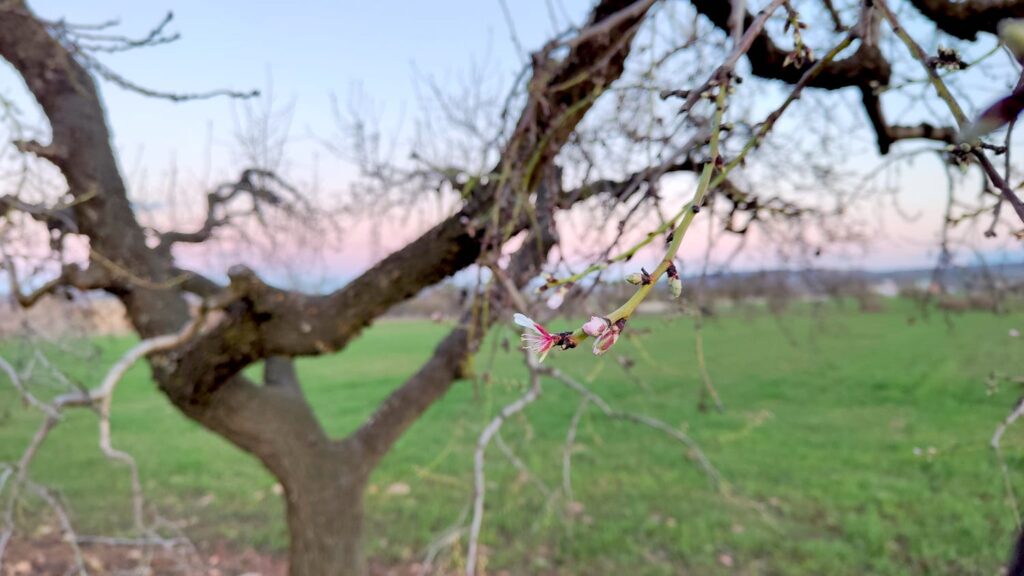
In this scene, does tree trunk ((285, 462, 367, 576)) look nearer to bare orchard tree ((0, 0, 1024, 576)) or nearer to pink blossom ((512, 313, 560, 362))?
bare orchard tree ((0, 0, 1024, 576))

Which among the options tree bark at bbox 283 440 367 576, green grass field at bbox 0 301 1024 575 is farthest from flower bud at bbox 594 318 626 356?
tree bark at bbox 283 440 367 576

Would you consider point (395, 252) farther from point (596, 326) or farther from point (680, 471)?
point (680, 471)

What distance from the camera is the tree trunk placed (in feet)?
11.7

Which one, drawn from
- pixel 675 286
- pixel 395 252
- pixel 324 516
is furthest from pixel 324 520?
pixel 675 286

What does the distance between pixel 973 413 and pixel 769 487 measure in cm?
406

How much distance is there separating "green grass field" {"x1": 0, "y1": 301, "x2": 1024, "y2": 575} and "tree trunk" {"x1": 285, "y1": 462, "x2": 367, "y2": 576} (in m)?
0.63

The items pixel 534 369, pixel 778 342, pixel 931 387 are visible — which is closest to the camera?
pixel 534 369

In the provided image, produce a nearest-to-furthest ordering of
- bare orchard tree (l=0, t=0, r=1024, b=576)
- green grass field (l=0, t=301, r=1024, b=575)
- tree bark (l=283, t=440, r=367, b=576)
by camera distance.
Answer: bare orchard tree (l=0, t=0, r=1024, b=576), tree bark (l=283, t=440, r=367, b=576), green grass field (l=0, t=301, r=1024, b=575)

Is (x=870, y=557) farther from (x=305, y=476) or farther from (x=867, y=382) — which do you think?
(x=867, y=382)

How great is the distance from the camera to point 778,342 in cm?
1535

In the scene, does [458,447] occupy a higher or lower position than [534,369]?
lower

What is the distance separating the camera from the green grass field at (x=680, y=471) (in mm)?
5152

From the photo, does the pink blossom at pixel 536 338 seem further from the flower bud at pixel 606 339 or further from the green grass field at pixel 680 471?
the green grass field at pixel 680 471

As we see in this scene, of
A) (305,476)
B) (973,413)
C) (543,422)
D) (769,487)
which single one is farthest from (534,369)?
(973,413)
